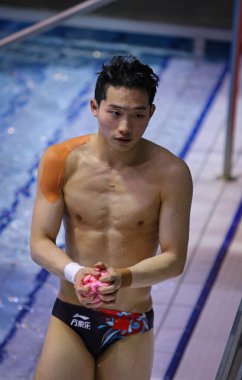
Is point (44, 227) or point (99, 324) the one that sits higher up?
point (44, 227)

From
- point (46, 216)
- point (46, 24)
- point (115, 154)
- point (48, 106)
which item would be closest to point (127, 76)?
point (115, 154)

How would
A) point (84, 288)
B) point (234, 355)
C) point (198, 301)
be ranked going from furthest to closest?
point (198, 301) < point (84, 288) < point (234, 355)

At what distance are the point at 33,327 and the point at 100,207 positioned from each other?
1.41 meters

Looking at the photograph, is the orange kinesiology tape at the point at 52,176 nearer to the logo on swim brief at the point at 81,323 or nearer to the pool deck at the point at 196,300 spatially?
the logo on swim brief at the point at 81,323

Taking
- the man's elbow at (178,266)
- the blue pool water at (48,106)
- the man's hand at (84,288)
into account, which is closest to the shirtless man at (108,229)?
the man's elbow at (178,266)

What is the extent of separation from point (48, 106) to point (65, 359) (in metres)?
3.67

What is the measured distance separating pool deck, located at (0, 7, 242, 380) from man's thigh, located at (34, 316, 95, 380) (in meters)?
0.92

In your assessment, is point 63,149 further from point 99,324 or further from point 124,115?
point 99,324

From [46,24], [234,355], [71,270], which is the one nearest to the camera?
[234,355]

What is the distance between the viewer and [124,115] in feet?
9.71

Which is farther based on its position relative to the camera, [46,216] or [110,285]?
[46,216]

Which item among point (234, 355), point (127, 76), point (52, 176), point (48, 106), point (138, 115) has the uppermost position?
point (127, 76)

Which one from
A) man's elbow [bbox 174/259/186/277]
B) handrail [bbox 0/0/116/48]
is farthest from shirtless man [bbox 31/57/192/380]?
handrail [bbox 0/0/116/48]

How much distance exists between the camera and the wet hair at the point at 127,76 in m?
2.96
